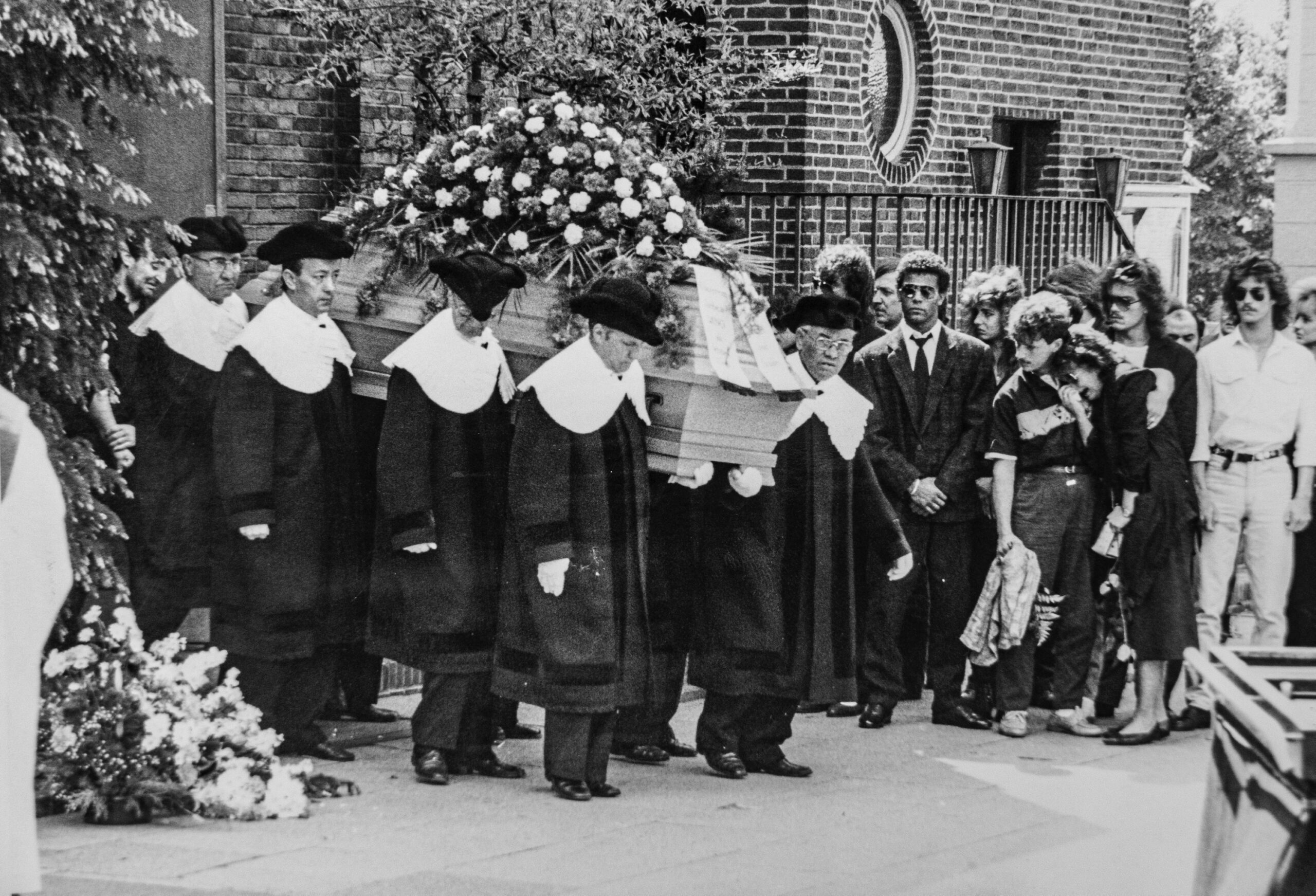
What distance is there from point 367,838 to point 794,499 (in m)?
2.19

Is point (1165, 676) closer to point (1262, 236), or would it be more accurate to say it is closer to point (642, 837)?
point (642, 837)

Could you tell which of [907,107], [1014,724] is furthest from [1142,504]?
[907,107]

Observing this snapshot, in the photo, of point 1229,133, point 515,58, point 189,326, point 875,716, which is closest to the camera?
point 189,326

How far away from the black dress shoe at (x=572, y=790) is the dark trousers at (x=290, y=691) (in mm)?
1102

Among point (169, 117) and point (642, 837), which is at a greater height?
point (169, 117)

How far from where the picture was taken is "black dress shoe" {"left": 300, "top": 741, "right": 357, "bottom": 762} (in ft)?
25.2

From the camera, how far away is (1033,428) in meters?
8.38

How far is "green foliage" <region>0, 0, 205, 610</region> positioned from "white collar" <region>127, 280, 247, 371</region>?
0.63 metres

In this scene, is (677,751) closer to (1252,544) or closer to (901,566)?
(901,566)

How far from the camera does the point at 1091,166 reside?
53.9ft

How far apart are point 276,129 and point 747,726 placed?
13.8 ft

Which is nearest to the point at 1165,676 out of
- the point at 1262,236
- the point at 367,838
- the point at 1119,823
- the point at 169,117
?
the point at 1119,823

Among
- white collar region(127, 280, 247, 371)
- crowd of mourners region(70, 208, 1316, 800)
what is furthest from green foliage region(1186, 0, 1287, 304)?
white collar region(127, 280, 247, 371)

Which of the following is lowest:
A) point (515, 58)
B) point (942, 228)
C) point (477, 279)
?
point (477, 279)
